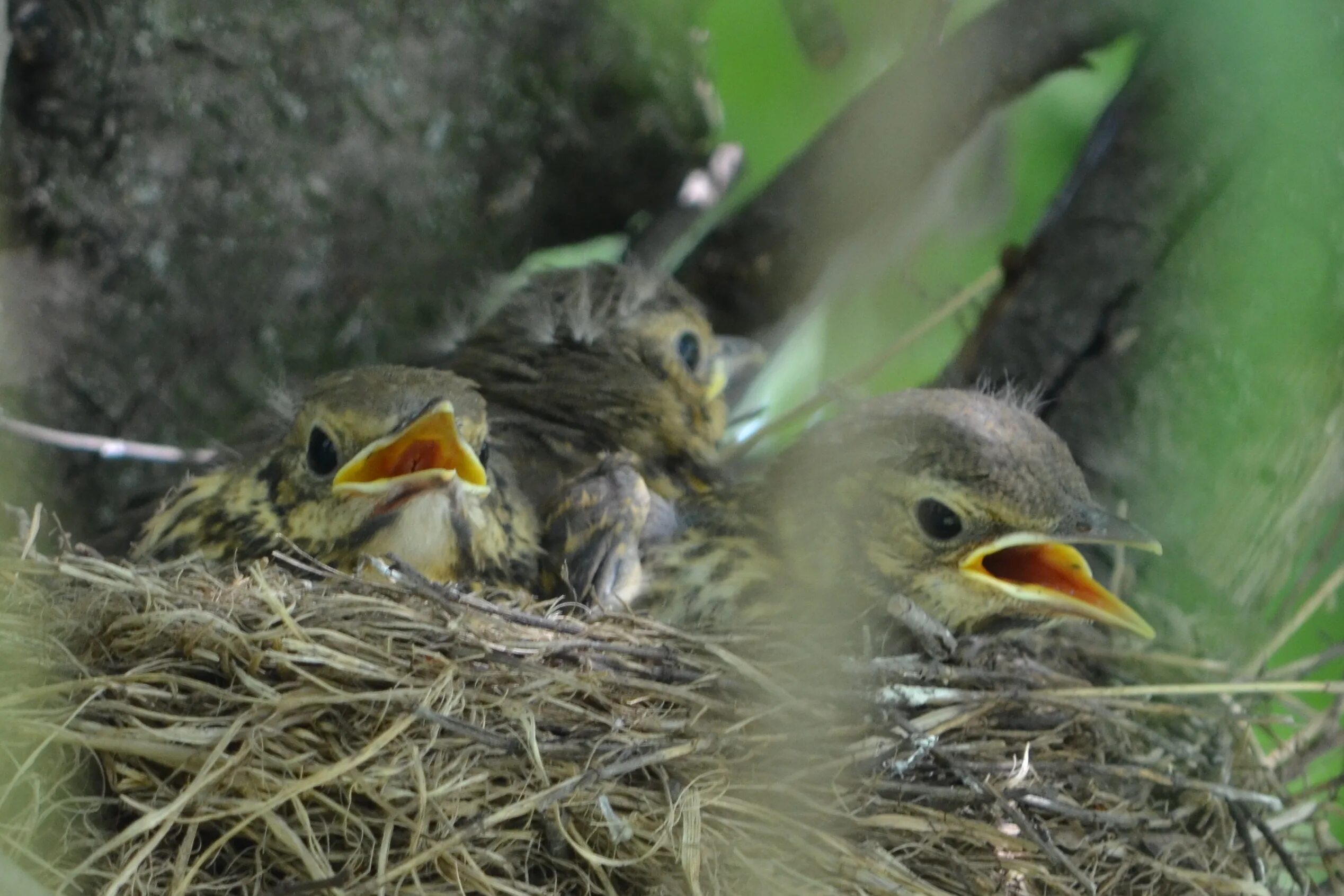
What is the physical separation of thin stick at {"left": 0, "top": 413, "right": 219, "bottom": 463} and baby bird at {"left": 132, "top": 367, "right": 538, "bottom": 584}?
38cm

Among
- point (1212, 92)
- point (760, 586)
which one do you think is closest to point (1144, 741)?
point (760, 586)

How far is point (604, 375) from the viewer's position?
2.81 meters

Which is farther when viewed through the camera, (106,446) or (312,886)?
(106,446)

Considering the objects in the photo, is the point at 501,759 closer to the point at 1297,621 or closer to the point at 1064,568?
the point at 1064,568

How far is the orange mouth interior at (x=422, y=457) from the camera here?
1.99 meters

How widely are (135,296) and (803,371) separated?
168 centimetres

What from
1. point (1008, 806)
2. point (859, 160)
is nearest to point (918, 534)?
point (1008, 806)

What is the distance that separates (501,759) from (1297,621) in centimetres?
151

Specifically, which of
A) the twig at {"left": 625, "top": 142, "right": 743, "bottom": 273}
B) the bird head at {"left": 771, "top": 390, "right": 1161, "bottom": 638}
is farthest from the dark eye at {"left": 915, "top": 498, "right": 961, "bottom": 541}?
the twig at {"left": 625, "top": 142, "right": 743, "bottom": 273}

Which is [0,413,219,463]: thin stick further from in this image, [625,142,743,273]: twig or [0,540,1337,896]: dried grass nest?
[625,142,743,273]: twig

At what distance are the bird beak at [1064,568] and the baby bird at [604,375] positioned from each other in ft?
2.24

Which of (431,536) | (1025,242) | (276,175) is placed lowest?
(431,536)

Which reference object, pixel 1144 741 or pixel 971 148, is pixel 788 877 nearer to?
pixel 1144 741

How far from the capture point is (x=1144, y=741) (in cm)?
207
